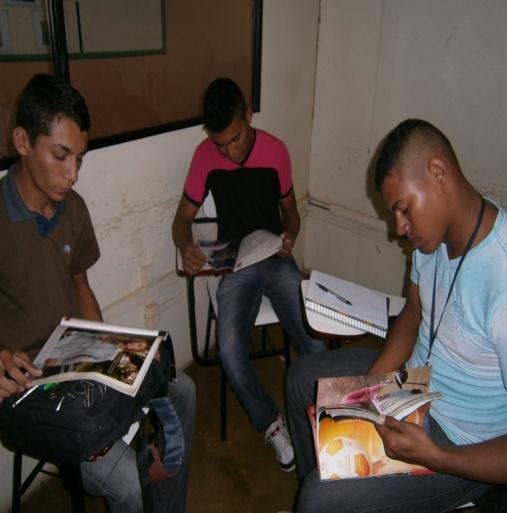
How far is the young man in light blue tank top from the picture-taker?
1.08 m

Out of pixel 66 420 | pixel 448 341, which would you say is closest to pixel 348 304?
pixel 448 341

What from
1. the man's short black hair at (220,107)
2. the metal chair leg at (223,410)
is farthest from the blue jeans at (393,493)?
the man's short black hair at (220,107)

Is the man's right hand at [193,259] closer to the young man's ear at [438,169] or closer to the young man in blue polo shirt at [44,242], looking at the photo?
the young man in blue polo shirt at [44,242]

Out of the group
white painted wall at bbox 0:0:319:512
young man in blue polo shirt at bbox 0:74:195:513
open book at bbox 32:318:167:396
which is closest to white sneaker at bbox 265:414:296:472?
young man in blue polo shirt at bbox 0:74:195:513

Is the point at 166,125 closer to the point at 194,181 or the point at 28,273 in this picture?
the point at 194,181

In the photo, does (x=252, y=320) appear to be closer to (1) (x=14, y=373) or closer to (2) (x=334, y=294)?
(2) (x=334, y=294)

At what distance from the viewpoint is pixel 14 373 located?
113 centimetres

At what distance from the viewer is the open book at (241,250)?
186cm

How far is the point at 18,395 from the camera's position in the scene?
1.14 metres

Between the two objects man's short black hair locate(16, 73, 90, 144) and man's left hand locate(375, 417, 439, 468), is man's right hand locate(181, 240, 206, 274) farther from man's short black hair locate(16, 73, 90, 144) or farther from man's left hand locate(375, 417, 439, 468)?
man's left hand locate(375, 417, 439, 468)

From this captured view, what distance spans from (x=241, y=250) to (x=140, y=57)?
2.87ft

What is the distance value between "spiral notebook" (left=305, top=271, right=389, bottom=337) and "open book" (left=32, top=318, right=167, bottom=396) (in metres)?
0.54

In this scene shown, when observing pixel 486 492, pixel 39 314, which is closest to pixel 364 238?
pixel 486 492

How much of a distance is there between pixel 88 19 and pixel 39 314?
3.29 ft
